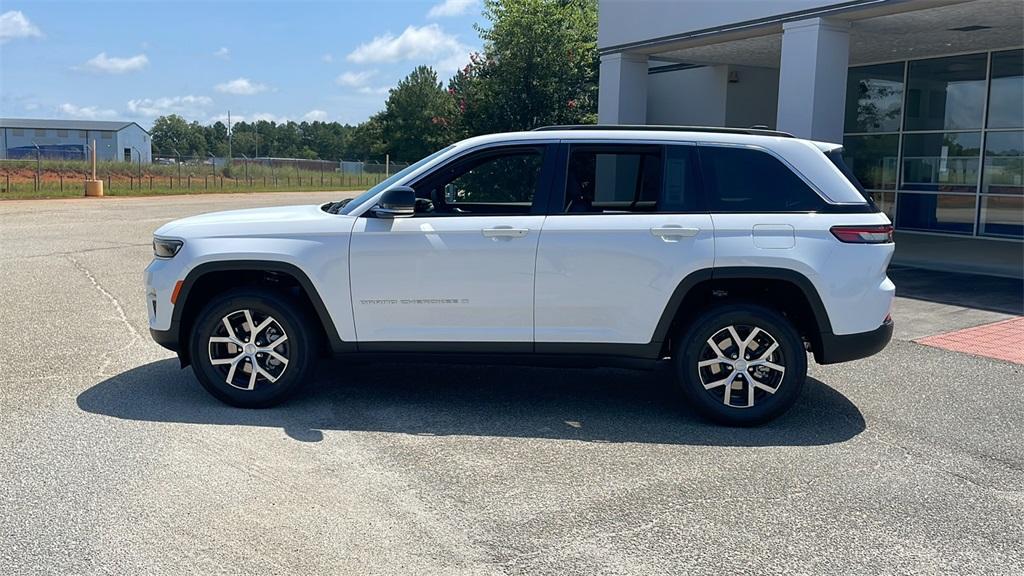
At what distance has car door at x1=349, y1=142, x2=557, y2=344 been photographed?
5406 mm

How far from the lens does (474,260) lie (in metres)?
5.41

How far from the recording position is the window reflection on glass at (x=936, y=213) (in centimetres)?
1681

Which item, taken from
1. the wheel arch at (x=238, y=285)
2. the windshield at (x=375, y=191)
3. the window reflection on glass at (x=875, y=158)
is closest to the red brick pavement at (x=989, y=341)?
the windshield at (x=375, y=191)

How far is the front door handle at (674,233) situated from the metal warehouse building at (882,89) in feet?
25.5

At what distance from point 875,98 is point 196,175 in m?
40.5

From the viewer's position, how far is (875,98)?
18109mm

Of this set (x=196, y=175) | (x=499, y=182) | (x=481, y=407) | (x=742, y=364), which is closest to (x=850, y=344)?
(x=742, y=364)

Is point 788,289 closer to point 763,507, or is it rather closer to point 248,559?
point 763,507

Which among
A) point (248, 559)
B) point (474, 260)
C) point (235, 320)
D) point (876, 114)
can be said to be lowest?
point (248, 559)

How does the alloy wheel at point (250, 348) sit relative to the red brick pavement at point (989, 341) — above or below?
above

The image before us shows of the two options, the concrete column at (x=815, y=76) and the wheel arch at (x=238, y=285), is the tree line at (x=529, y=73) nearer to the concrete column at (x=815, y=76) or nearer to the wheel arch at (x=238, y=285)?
the concrete column at (x=815, y=76)

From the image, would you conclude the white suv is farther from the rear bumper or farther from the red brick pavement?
the red brick pavement

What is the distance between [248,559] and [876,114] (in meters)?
17.7

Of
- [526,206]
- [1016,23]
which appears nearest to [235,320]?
[526,206]
